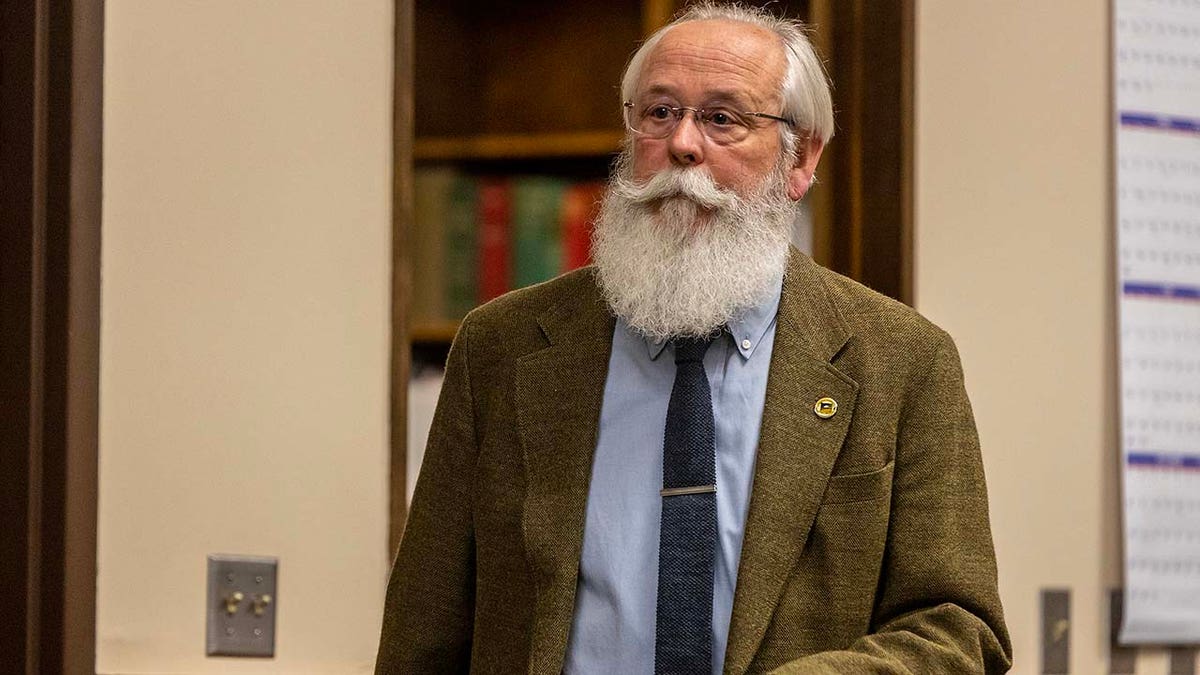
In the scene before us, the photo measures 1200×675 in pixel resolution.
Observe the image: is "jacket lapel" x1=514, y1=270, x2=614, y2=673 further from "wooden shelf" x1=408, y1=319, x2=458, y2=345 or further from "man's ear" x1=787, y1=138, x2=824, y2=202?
"wooden shelf" x1=408, y1=319, x2=458, y2=345

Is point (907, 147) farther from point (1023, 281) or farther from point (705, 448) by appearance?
point (705, 448)

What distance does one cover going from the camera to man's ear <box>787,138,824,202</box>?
174 centimetres

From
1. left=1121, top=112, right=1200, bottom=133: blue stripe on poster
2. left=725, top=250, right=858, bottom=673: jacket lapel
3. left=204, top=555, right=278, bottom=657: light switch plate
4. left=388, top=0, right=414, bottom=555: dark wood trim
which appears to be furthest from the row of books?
left=725, top=250, right=858, bottom=673: jacket lapel

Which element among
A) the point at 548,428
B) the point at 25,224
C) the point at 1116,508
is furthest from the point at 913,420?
the point at 25,224

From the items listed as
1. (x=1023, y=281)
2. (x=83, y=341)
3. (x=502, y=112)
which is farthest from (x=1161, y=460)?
(x=83, y=341)

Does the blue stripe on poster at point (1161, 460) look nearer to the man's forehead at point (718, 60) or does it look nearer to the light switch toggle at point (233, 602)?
the man's forehead at point (718, 60)

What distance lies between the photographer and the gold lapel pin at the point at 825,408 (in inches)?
61.6

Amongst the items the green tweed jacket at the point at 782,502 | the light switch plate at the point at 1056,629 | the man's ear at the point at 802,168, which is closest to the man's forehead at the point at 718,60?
the man's ear at the point at 802,168

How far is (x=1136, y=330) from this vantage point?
238 cm

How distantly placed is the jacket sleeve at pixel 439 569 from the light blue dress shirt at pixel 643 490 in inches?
6.7

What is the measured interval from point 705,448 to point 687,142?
1.09ft

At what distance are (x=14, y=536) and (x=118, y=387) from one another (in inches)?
10.2

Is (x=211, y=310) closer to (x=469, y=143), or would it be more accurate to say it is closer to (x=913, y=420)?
(x=469, y=143)

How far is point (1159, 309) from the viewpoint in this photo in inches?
94.2
